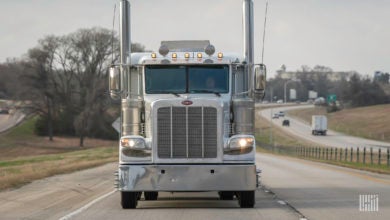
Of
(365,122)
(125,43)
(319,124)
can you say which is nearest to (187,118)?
(125,43)

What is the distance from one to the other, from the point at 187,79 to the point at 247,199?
9.39 ft

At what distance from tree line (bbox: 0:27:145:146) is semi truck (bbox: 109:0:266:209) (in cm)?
7426

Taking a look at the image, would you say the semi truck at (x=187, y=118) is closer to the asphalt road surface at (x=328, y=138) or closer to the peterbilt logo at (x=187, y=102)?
the peterbilt logo at (x=187, y=102)

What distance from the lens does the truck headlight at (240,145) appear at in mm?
15820

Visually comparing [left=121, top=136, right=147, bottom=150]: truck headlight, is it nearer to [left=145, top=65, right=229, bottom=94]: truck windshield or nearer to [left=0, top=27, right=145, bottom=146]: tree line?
[left=145, top=65, right=229, bottom=94]: truck windshield

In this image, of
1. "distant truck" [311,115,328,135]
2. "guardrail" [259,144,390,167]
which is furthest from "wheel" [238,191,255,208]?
"distant truck" [311,115,328,135]

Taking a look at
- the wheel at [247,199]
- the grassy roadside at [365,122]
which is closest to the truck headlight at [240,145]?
the wheel at [247,199]

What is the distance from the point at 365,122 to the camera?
11844 centimetres

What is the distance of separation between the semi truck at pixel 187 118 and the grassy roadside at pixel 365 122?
85815mm

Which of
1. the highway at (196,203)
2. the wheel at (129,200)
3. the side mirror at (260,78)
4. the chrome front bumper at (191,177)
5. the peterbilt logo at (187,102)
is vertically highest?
the side mirror at (260,78)

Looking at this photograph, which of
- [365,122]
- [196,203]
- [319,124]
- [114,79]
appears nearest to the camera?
[114,79]

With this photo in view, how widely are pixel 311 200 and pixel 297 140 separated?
281 ft

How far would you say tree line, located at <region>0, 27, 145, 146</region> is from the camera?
92.7m

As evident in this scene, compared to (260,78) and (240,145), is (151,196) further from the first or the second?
(260,78)
